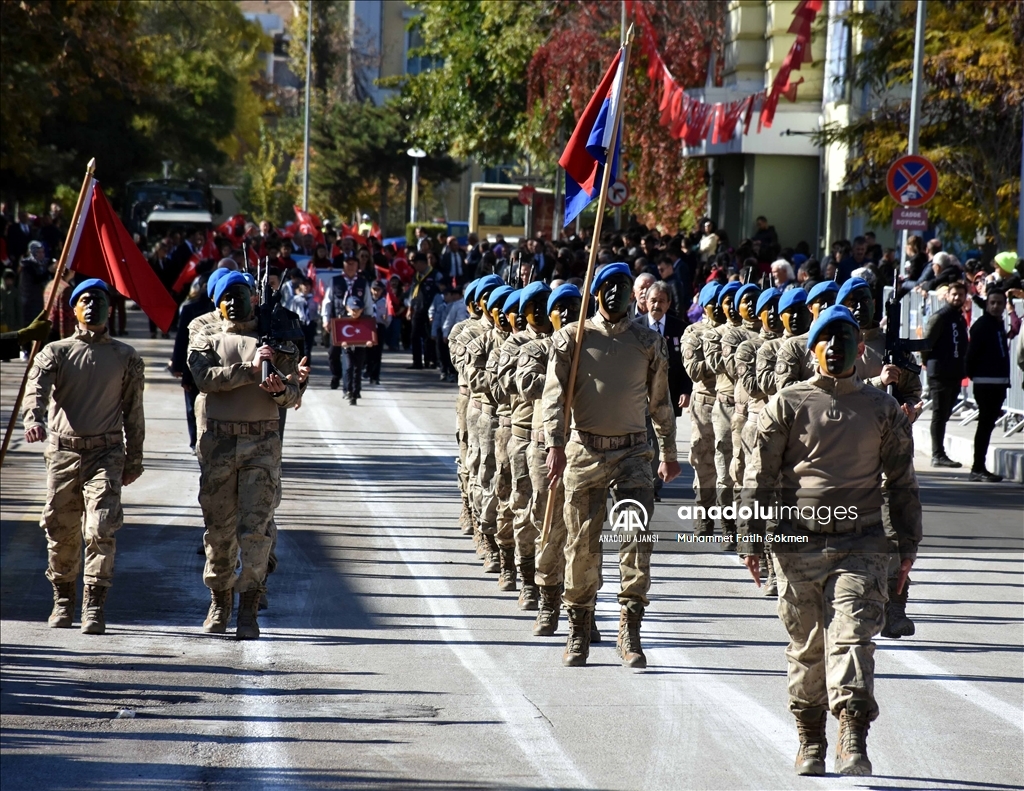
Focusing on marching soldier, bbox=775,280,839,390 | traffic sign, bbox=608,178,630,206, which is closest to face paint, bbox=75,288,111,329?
marching soldier, bbox=775,280,839,390

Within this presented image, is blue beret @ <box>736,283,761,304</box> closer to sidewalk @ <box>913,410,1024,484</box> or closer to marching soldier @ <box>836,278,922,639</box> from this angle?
marching soldier @ <box>836,278,922,639</box>

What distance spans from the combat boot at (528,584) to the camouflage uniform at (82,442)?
2.53 m

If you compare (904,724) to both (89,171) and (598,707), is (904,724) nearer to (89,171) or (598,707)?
(598,707)

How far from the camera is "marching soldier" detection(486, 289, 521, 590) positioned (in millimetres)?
11210

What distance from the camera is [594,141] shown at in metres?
10.8

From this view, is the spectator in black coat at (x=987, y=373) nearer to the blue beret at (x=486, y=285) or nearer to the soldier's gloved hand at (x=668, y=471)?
the blue beret at (x=486, y=285)

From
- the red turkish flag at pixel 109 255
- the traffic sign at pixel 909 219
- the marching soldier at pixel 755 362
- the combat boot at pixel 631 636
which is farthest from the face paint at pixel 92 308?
the traffic sign at pixel 909 219

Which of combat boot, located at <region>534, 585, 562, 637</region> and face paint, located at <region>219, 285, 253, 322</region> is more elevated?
face paint, located at <region>219, 285, 253, 322</region>

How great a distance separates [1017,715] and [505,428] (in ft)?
14.0

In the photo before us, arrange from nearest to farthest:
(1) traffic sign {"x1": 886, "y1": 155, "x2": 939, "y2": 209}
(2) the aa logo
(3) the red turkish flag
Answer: (2) the aa logo, (3) the red turkish flag, (1) traffic sign {"x1": 886, "y1": 155, "x2": 939, "y2": 209}

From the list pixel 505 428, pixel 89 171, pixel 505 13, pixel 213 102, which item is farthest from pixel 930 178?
pixel 213 102

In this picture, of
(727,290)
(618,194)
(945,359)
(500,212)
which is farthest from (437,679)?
(500,212)

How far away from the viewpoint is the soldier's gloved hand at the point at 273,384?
9664 mm

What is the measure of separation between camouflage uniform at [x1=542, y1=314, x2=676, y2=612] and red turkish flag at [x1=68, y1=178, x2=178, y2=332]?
127 inches
